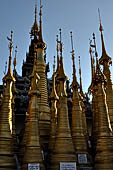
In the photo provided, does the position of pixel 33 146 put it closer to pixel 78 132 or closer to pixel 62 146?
pixel 62 146

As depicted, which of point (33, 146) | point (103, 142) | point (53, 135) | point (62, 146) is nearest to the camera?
point (33, 146)

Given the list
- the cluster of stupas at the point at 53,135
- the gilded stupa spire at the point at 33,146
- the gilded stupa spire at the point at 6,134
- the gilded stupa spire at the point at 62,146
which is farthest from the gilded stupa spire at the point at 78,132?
the gilded stupa spire at the point at 6,134

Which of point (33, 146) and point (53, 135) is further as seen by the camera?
point (53, 135)

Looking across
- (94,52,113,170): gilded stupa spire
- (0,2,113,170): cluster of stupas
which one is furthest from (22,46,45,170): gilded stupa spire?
(94,52,113,170): gilded stupa spire

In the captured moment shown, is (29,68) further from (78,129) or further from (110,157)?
(110,157)

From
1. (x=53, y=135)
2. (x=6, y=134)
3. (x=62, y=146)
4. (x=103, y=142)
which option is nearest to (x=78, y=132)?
(x=53, y=135)

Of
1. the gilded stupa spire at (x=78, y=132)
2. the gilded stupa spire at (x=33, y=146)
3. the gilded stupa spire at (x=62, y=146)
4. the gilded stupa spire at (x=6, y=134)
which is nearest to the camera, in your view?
the gilded stupa spire at (x=33, y=146)

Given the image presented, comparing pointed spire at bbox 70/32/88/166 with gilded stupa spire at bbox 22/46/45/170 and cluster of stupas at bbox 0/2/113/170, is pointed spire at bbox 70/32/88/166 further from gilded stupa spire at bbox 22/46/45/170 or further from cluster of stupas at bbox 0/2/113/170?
gilded stupa spire at bbox 22/46/45/170

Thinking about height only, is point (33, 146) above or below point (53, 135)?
below

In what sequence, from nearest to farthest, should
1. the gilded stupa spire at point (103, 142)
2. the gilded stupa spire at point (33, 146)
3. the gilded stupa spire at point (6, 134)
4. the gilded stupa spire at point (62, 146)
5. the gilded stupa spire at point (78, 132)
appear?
the gilded stupa spire at point (33, 146) < the gilded stupa spire at point (6, 134) < the gilded stupa spire at point (62, 146) < the gilded stupa spire at point (103, 142) < the gilded stupa spire at point (78, 132)

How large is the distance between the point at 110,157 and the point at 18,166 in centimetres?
476

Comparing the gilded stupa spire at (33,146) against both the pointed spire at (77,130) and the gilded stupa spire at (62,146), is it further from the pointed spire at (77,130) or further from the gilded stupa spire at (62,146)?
the pointed spire at (77,130)

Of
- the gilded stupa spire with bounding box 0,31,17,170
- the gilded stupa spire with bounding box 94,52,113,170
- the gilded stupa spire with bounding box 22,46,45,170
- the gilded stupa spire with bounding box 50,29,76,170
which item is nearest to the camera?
the gilded stupa spire with bounding box 22,46,45,170

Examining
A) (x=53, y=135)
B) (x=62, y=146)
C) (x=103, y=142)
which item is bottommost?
(x=62, y=146)
